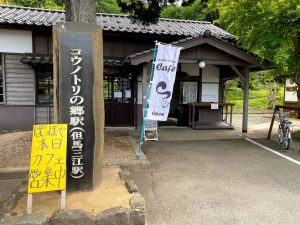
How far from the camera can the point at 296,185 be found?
4887 mm

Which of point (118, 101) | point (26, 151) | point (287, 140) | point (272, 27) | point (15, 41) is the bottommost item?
point (26, 151)

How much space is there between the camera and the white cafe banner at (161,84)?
6316 mm

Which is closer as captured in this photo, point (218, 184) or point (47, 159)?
point (47, 159)

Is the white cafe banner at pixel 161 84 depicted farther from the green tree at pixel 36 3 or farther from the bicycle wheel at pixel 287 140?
the green tree at pixel 36 3

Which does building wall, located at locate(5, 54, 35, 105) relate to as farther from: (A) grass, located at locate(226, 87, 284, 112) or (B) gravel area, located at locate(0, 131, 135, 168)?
(A) grass, located at locate(226, 87, 284, 112)

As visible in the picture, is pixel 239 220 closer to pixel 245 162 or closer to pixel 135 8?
pixel 245 162

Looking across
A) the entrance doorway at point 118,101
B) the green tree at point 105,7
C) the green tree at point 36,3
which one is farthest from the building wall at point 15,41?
the green tree at point 105,7

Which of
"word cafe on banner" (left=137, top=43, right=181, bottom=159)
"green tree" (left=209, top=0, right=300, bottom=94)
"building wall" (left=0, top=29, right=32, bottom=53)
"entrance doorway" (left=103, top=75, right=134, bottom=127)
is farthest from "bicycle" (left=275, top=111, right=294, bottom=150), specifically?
"building wall" (left=0, top=29, right=32, bottom=53)

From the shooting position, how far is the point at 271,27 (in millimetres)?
7707

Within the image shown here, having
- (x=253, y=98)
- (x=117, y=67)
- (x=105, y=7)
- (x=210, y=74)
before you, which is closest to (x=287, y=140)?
(x=210, y=74)

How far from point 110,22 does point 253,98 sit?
17730 millimetres

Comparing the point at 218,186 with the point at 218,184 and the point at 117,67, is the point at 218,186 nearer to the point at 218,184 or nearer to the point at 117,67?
the point at 218,184

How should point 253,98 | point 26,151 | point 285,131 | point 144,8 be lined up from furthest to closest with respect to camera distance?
1. point 253,98
2. point 144,8
3. point 285,131
4. point 26,151

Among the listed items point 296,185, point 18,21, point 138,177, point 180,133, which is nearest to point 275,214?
point 296,185
